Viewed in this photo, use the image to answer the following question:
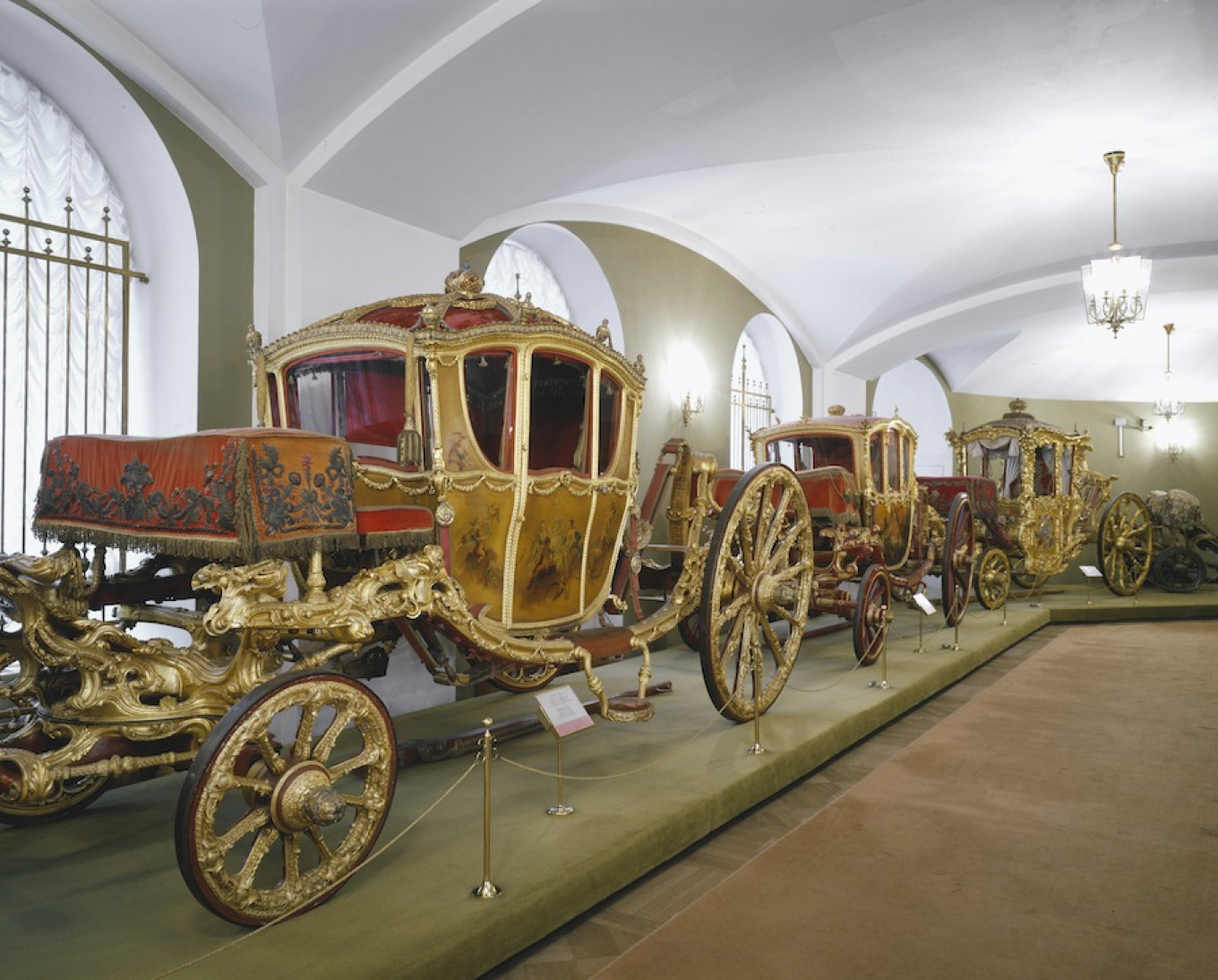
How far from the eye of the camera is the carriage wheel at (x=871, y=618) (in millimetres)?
6016

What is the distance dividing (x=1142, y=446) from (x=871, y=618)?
11677mm

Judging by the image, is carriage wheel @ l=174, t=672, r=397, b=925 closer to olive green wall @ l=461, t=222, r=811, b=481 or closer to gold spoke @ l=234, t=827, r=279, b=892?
gold spoke @ l=234, t=827, r=279, b=892

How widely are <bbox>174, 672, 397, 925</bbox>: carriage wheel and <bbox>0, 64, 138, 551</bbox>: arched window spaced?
2.24 meters

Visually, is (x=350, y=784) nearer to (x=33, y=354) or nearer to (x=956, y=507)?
(x=33, y=354)

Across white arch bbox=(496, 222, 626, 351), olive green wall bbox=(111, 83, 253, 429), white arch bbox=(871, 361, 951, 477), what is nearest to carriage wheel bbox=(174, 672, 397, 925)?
olive green wall bbox=(111, 83, 253, 429)

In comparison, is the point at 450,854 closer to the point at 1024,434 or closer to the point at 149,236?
the point at 149,236

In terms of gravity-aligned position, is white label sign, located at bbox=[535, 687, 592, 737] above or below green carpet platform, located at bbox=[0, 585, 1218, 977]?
above

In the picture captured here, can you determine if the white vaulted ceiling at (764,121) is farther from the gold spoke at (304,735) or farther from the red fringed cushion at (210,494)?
the gold spoke at (304,735)

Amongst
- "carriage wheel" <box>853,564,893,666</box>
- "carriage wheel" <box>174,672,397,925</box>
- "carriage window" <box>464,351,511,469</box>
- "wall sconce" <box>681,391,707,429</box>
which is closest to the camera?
"carriage wheel" <box>174,672,397,925</box>

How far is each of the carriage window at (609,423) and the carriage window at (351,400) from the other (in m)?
0.84

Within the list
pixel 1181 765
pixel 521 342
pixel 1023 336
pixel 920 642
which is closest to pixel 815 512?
pixel 920 642

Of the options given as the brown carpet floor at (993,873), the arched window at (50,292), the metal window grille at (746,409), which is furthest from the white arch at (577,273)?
the brown carpet floor at (993,873)

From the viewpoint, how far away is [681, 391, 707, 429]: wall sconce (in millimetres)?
7930

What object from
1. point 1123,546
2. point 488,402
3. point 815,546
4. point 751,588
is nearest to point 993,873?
point 751,588
